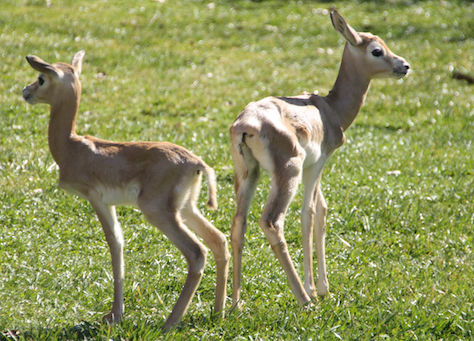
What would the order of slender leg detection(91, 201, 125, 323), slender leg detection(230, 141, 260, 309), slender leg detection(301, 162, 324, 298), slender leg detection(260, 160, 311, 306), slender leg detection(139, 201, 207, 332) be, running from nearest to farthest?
slender leg detection(139, 201, 207, 332) < slender leg detection(91, 201, 125, 323) < slender leg detection(260, 160, 311, 306) < slender leg detection(230, 141, 260, 309) < slender leg detection(301, 162, 324, 298)

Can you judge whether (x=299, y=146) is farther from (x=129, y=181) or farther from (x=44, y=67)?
(x=44, y=67)

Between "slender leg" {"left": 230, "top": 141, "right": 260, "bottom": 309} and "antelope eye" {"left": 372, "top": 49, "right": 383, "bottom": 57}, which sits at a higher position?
"antelope eye" {"left": 372, "top": 49, "right": 383, "bottom": 57}

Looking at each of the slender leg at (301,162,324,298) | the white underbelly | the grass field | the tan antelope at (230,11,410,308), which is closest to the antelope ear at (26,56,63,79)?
the white underbelly

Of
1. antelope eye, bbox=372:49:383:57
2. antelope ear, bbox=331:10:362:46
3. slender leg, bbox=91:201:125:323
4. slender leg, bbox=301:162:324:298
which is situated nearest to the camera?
slender leg, bbox=91:201:125:323

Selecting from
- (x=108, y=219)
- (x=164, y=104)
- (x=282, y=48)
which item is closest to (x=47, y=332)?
(x=108, y=219)

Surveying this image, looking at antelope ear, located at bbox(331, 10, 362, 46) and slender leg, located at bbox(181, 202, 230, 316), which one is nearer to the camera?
slender leg, located at bbox(181, 202, 230, 316)

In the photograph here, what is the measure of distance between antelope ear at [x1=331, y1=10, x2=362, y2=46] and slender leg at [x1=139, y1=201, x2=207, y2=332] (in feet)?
6.78

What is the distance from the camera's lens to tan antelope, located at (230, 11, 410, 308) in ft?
12.0

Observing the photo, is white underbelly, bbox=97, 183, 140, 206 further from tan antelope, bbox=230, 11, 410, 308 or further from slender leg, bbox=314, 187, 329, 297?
slender leg, bbox=314, 187, 329, 297

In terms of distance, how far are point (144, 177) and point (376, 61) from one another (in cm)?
230

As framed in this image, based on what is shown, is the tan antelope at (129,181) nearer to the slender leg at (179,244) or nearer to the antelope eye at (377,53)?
the slender leg at (179,244)

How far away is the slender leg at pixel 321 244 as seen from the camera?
414 cm

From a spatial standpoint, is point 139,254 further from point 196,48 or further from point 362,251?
point 196,48

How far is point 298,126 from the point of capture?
12.7 feet
